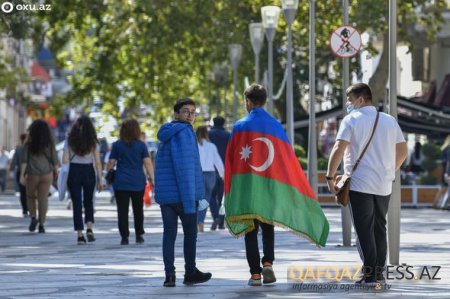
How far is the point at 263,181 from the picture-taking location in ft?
49.7

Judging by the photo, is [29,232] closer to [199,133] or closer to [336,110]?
[199,133]

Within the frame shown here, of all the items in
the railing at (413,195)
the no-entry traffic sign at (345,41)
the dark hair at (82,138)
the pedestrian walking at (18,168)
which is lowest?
the railing at (413,195)

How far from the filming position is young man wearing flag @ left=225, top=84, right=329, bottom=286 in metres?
15.1

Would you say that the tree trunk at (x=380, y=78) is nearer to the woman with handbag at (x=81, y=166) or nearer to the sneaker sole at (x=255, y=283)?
the woman with handbag at (x=81, y=166)

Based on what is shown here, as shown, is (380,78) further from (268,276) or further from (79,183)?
(268,276)

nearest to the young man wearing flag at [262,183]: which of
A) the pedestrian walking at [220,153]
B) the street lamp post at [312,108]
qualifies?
the street lamp post at [312,108]

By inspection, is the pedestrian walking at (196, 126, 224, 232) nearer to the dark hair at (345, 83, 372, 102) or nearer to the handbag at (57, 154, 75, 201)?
the handbag at (57, 154, 75, 201)

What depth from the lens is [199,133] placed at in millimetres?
26188

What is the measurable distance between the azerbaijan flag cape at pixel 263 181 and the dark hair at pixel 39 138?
10.5 m

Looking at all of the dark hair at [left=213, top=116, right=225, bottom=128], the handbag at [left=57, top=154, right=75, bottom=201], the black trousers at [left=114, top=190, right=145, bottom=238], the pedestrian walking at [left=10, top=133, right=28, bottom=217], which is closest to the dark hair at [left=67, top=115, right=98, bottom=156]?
the handbag at [left=57, top=154, right=75, bottom=201]

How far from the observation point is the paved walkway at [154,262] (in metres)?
14.3

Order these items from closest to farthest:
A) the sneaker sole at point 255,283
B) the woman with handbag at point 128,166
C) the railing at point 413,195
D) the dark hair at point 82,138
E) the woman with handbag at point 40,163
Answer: the sneaker sole at point 255,283, the woman with handbag at point 128,166, the dark hair at point 82,138, the woman with handbag at point 40,163, the railing at point 413,195

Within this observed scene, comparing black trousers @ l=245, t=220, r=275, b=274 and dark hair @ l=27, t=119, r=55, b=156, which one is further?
dark hair @ l=27, t=119, r=55, b=156

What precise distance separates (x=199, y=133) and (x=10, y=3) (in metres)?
6.16
